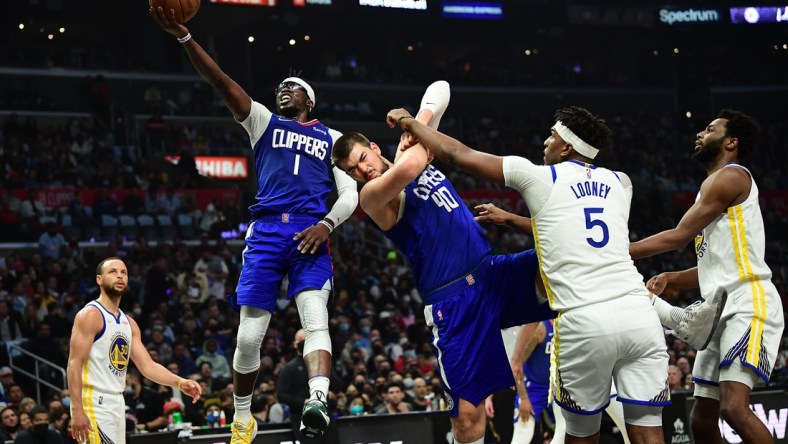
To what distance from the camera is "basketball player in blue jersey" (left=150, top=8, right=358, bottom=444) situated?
673 cm

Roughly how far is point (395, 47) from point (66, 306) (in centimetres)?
2114

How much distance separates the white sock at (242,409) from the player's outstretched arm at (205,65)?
6.65 ft

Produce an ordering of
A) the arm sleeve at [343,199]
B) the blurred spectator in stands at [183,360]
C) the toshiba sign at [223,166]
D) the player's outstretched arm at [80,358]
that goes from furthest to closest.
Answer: the toshiba sign at [223,166], the blurred spectator in stands at [183,360], the player's outstretched arm at [80,358], the arm sleeve at [343,199]

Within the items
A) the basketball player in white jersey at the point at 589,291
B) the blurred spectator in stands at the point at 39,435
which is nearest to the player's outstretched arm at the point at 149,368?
the blurred spectator in stands at the point at 39,435

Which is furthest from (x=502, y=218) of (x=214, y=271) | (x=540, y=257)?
(x=214, y=271)

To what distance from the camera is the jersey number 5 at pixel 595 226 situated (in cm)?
532

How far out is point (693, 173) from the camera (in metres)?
31.0

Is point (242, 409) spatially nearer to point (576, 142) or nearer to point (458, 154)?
point (458, 154)

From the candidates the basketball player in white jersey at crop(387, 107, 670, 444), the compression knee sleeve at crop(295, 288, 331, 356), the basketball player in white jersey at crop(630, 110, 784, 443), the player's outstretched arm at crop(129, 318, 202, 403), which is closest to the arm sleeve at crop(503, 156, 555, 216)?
the basketball player in white jersey at crop(387, 107, 670, 444)

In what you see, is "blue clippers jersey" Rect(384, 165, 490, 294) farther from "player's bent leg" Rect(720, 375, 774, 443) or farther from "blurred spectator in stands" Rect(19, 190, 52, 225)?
"blurred spectator in stands" Rect(19, 190, 52, 225)

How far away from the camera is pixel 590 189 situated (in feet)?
17.7

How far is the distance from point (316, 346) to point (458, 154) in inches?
76.1

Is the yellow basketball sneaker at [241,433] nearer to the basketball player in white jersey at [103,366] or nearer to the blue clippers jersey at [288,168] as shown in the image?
the basketball player in white jersey at [103,366]

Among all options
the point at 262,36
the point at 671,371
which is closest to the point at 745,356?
the point at 671,371
